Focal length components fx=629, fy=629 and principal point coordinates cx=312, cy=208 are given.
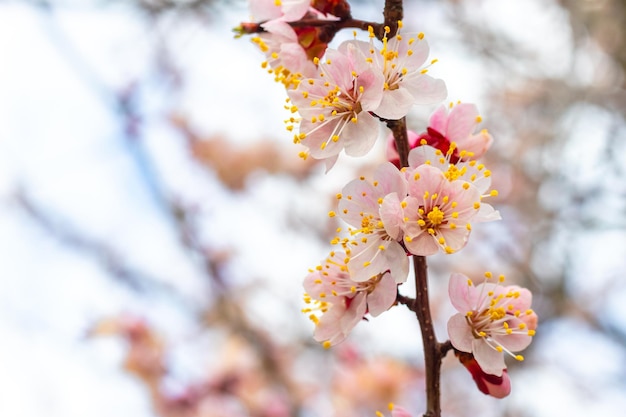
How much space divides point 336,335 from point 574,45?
192cm

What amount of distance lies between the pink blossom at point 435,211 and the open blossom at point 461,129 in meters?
0.10

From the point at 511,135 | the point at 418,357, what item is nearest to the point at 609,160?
the point at 511,135

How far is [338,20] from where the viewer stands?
732mm

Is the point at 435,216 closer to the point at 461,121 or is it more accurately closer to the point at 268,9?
the point at 461,121

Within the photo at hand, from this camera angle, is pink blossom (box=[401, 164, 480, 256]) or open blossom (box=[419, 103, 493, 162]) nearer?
pink blossom (box=[401, 164, 480, 256])

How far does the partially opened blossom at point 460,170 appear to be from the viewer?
63cm

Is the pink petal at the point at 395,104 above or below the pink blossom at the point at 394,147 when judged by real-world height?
below

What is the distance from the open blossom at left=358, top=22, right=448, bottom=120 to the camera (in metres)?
0.65

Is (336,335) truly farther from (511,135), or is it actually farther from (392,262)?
(511,135)

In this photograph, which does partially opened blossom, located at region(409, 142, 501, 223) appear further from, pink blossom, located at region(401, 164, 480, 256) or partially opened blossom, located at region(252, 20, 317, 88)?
partially opened blossom, located at region(252, 20, 317, 88)

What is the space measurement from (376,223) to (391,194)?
0.17 feet

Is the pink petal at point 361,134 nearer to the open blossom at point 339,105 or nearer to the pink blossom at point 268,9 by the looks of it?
the open blossom at point 339,105

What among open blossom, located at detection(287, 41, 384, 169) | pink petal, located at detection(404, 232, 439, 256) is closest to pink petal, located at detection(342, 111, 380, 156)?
open blossom, located at detection(287, 41, 384, 169)

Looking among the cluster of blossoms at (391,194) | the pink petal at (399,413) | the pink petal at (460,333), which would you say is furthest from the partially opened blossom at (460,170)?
the pink petal at (399,413)
